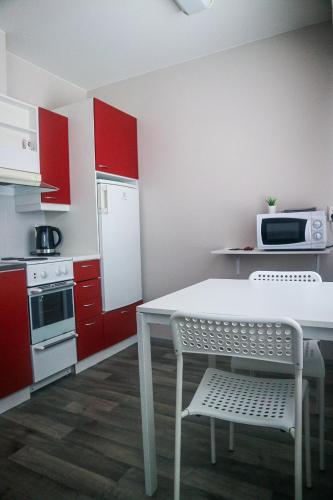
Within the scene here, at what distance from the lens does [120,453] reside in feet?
5.60

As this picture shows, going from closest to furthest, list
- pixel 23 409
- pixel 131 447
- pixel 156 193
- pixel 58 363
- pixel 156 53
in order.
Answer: pixel 131 447
pixel 23 409
pixel 58 363
pixel 156 53
pixel 156 193

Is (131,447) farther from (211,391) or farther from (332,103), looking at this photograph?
(332,103)

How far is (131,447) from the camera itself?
175 cm

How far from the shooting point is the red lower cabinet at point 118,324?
122 inches

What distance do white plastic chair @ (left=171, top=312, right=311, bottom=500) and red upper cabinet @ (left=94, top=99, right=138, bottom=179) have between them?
223cm

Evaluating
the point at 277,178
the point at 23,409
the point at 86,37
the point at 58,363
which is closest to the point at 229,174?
the point at 277,178

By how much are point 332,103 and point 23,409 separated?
10.2ft

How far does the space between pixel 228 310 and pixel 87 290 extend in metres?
1.84

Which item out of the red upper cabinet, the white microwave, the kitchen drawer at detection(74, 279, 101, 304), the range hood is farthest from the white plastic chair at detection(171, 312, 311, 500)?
the red upper cabinet

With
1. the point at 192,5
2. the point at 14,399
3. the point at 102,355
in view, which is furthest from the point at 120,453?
the point at 192,5

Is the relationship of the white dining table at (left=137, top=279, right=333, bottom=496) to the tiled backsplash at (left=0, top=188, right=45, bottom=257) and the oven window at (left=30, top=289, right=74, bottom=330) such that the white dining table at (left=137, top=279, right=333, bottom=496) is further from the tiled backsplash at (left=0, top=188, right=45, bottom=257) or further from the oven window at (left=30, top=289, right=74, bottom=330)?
the tiled backsplash at (left=0, top=188, right=45, bottom=257)

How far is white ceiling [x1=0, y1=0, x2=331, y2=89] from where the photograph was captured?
96.9 inches

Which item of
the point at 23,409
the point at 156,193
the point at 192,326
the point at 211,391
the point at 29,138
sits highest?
the point at 29,138

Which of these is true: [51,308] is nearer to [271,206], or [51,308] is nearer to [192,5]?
[271,206]
